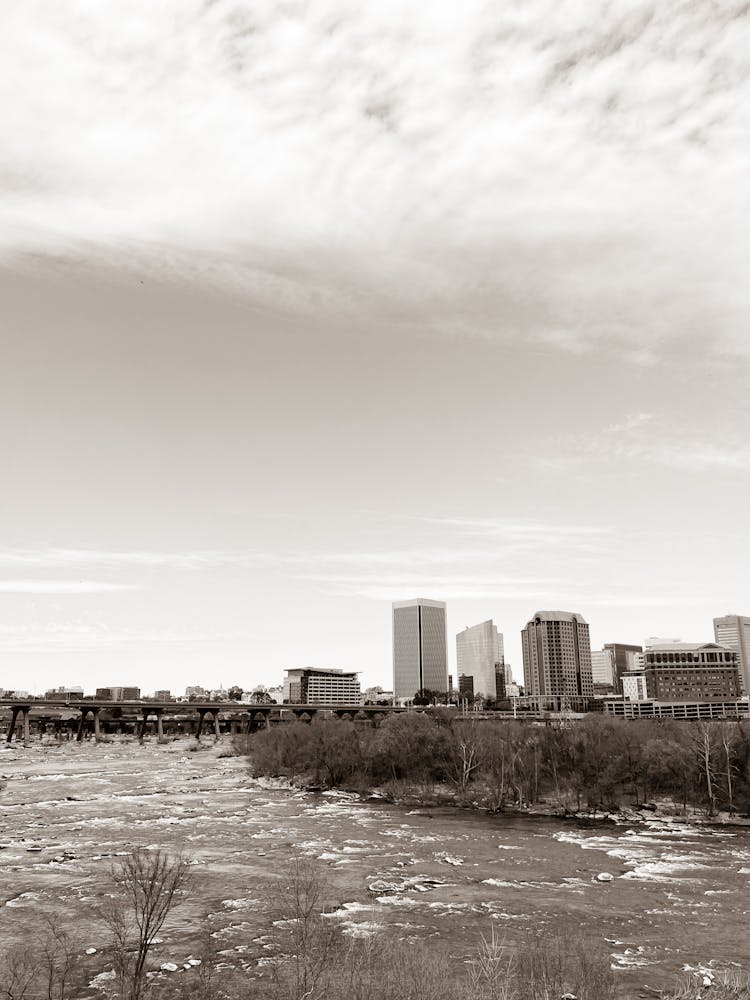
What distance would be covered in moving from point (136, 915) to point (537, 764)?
67512mm

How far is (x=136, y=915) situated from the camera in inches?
810

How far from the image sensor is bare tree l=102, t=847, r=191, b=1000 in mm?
21281

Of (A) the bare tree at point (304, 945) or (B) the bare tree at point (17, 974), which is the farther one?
(A) the bare tree at point (304, 945)

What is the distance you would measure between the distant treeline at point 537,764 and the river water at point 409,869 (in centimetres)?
808

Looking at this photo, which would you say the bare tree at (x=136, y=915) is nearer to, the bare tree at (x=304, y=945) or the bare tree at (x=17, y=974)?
the bare tree at (x=17, y=974)

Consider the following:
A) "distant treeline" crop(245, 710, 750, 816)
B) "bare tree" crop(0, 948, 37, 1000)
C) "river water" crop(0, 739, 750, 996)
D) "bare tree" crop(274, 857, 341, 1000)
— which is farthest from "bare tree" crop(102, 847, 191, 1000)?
"distant treeline" crop(245, 710, 750, 816)

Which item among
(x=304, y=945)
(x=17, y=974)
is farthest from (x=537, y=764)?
(x=17, y=974)

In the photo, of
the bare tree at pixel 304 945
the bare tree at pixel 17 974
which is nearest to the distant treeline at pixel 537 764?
the bare tree at pixel 304 945

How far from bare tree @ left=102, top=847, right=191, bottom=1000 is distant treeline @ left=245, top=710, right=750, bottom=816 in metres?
46.8

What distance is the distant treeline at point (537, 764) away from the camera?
76250mm

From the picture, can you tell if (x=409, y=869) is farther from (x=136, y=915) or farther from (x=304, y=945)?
(x=136, y=915)

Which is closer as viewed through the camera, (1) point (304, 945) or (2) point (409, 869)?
(1) point (304, 945)

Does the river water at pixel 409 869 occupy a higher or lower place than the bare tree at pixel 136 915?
lower

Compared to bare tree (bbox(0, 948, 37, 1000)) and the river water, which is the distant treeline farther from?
bare tree (bbox(0, 948, 37, 1000))
